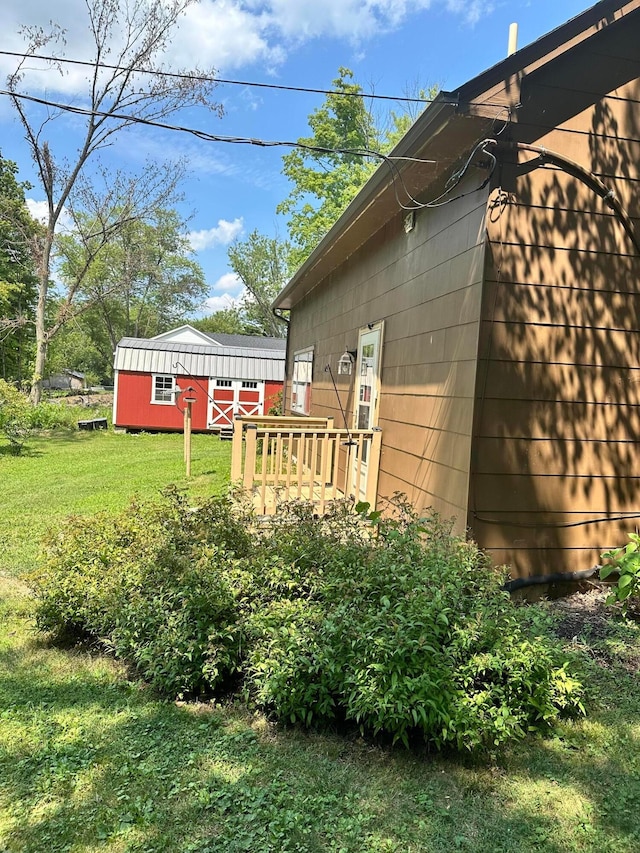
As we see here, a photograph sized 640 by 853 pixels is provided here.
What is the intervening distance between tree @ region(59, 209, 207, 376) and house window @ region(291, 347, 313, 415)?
1991 cm

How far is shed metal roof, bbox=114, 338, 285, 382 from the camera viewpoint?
17078mm

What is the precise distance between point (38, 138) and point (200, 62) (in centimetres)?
547

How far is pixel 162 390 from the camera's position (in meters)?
17.2

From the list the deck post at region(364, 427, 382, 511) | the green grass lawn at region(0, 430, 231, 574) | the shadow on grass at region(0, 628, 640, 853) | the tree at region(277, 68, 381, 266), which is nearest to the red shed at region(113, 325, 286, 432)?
the green grass lawn at region(0, 430, 231, 574)

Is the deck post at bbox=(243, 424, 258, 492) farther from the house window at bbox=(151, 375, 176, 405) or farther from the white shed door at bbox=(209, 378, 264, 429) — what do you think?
the house window at bbox=(151, 375, 176, 405)

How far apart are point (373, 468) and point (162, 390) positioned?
13.4 metres

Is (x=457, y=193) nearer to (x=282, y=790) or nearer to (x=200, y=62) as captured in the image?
(x=282, y=790)

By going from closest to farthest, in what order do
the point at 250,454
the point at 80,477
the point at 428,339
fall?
the point at 428,339, the point at 250,454, the point at 80,477

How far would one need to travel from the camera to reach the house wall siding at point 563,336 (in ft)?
11.0

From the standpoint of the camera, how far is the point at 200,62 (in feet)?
48.3

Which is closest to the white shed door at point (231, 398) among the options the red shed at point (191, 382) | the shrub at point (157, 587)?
the red shed at point (191, 382)

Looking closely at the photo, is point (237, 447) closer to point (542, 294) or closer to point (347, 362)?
point (347, 362)

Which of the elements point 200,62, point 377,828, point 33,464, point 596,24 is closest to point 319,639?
point 377,828

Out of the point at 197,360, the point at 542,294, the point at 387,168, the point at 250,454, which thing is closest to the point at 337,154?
the point at 197,360
